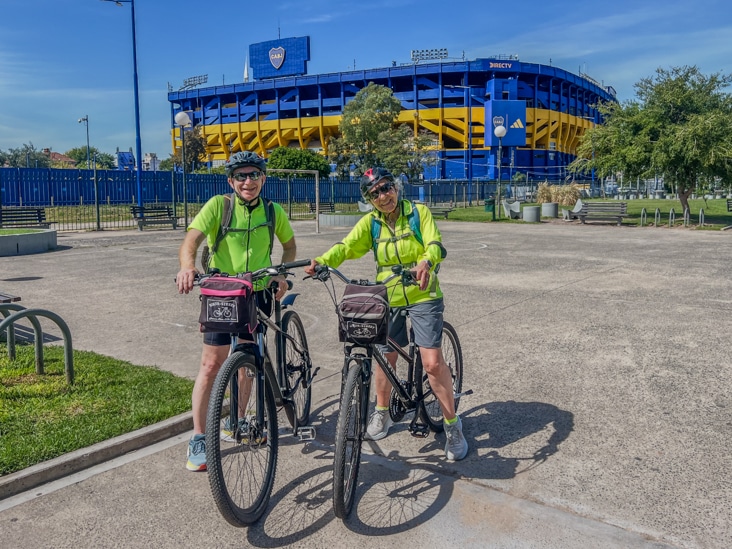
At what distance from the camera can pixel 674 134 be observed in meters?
25.4

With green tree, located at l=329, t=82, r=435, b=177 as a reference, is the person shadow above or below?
below

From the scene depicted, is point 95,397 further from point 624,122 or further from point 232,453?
point 624,122

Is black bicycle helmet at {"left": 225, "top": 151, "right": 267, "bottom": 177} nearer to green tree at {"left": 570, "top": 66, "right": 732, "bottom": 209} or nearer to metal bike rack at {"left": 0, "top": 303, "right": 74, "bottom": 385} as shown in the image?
metal bike rack at {"left": 0, "top": 303, "right": 74, "bottom": 385}

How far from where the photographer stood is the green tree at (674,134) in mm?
24531

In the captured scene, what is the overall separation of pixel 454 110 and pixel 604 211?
55340mm

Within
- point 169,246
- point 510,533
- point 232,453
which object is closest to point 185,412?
point 232,453

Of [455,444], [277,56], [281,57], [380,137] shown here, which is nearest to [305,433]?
[455,444]

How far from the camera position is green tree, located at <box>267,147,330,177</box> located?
6681cm

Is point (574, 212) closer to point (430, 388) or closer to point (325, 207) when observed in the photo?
point (325, 207)

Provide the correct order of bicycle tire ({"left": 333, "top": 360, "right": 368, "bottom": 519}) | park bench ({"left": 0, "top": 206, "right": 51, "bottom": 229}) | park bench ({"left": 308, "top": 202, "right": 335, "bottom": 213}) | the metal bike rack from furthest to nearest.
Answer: park bench ({"left": 308, "top": 202, "right": 335, "bottom": 213}), park bench ({"left": 0, "top": 206, "right": 51, "bottom": 229}), the metal bike rack, bicycle tire ({"left": 333, "top": 360, "right": 368, "bottom": 519})

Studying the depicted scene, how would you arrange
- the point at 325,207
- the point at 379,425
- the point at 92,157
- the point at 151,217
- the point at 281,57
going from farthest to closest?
1. the point at 92,157
2. the point at 281,57
3. the point at 325,207
4. the point at 151,217
5. the point at 379,425

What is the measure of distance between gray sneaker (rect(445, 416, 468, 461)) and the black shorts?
1.35 metres

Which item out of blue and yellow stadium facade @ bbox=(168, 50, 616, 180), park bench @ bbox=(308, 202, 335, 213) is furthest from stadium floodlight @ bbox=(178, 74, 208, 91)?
park bench @ bbox=(308, 202, 335, 213)

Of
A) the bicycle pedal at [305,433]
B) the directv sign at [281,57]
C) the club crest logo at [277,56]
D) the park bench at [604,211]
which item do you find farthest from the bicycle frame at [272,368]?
the club crest logo at [277,56]
